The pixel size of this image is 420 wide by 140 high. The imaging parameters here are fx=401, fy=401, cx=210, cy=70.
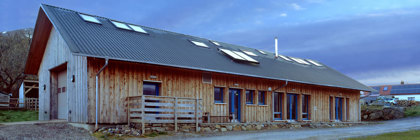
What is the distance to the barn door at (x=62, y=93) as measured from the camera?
17625mm

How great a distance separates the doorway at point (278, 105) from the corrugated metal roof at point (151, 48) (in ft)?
4.01

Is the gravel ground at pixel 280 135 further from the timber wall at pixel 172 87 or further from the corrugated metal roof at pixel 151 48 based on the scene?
the corrugated metal roof at pixel 151 48

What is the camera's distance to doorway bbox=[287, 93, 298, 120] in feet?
78.2

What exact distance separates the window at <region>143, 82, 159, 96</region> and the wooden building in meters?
0.04

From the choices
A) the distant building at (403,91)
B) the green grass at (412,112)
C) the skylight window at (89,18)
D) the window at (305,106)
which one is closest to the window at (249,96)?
the window at (305,106)

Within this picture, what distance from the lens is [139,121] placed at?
14.4 meters

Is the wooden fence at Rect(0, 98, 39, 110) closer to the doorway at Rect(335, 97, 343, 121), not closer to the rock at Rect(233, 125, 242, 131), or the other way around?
the rock at Rect(233, 125, 242, 131)

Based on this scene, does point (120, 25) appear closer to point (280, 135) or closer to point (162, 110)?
point (162, 110)

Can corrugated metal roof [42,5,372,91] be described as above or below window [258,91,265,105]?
above

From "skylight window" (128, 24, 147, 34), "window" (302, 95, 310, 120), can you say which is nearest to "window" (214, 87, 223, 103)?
"skylight window" (128, 24, 147, 34)

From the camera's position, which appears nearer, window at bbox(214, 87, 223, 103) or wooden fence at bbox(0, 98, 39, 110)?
window at bbox(214, 87, 223, 103)

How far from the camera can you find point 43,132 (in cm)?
1321

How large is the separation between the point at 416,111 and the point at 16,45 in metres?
39.6

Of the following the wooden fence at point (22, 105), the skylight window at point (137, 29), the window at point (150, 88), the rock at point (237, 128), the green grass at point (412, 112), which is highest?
the skylight window at point (137, 29)
